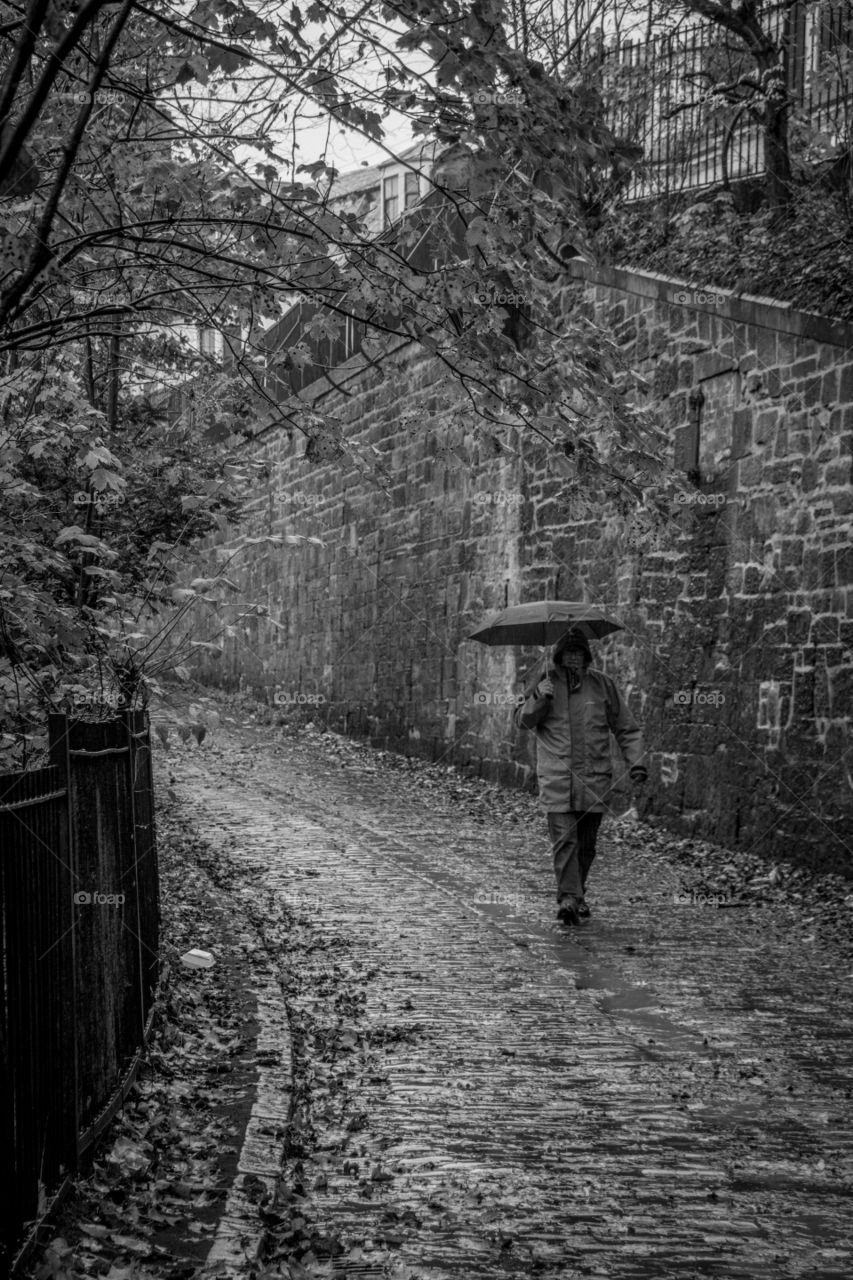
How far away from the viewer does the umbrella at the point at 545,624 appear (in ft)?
32.1

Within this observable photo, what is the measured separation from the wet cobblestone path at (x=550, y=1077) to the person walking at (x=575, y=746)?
51cm

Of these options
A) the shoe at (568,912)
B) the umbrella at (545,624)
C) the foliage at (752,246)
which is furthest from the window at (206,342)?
the foliage at (752,246)

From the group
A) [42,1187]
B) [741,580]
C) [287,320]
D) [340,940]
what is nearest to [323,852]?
[340,940]

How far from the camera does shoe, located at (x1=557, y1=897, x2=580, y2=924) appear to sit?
340 inches

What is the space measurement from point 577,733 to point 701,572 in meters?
3.07

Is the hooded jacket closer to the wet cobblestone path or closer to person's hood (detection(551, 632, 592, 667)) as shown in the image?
person's hood (detection(551, 632, 592, 667))

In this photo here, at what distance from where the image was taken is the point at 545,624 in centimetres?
1010

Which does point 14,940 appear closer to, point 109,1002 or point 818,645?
point 109,1002

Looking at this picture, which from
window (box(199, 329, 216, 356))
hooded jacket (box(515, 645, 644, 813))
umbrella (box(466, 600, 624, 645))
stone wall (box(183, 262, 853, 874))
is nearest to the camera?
window (box(199, 329, 216, 356))

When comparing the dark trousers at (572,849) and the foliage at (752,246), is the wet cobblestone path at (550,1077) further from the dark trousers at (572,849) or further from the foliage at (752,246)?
the foliage at (752,246)

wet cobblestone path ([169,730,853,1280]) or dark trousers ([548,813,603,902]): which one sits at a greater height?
dark trousers ([548,813,603,902])

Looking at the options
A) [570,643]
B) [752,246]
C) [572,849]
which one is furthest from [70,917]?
[752,246]

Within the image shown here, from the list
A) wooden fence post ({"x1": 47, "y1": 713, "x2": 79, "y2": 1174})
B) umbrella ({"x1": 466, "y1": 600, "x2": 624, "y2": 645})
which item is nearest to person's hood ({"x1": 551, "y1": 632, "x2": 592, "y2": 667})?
umbrella ({"x1": 466, "y1": 600, "x2": 624, "y2": 645})

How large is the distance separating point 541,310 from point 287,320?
61.2ft
